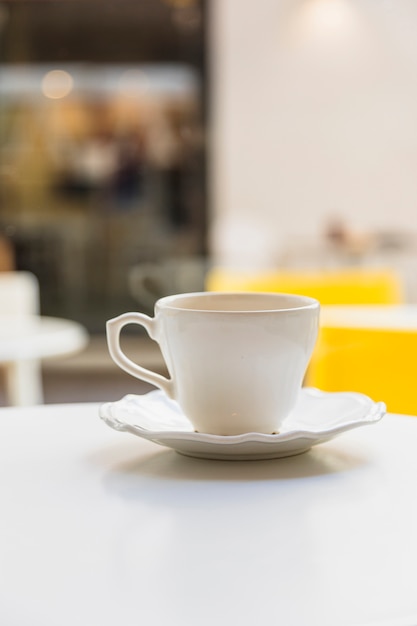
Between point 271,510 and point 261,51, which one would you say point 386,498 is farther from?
point 261,51

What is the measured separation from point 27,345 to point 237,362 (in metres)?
1.01

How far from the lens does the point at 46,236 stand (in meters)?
4.76

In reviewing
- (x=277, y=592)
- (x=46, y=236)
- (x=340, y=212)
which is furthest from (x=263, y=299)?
(x=46, y=236)

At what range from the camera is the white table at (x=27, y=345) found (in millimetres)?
1582

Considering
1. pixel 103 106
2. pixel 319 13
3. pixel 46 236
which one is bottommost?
pixel 46 236

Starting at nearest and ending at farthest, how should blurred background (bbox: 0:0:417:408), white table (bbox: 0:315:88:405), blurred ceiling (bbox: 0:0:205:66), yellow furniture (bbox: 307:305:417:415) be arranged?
yellow furniture (bbox: 307:305:417:415), white table (bbox: 0:315:88:405), blurred background (bbox: 0:0:417:408), blurred ceiling (bbox: 0:0:205:66)

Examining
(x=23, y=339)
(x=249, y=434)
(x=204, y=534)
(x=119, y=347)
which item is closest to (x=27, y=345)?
(x=23, y=339)

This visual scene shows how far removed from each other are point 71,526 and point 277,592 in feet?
0.48

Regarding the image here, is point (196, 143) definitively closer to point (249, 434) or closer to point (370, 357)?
point (370, 357)

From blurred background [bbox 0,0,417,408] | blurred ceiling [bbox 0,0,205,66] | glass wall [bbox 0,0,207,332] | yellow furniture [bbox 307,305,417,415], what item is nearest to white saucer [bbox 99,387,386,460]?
yellow furniture [bbox 307,305,417,415]

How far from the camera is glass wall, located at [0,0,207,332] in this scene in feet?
15.1

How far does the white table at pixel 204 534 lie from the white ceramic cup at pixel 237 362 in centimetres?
4

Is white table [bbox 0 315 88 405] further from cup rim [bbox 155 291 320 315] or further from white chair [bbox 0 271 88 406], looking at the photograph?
cup rim [bbox 155 291 320 315]

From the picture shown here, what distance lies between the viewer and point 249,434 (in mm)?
618
